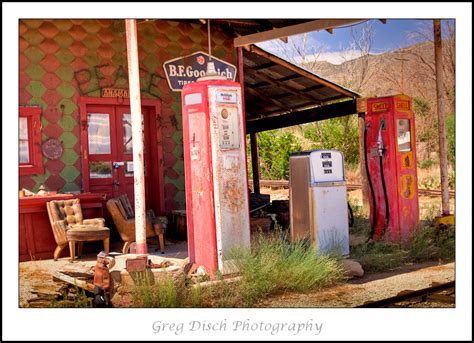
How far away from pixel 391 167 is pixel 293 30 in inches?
108

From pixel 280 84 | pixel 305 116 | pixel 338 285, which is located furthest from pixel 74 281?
pixel 305 116

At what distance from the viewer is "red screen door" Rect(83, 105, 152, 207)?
10.6 metres

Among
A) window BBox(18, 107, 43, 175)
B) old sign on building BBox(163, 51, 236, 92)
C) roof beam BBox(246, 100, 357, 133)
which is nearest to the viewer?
window BBox(18, 107, 43, 175)

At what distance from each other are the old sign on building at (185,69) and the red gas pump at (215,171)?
11.1 feet

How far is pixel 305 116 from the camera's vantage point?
14523mm

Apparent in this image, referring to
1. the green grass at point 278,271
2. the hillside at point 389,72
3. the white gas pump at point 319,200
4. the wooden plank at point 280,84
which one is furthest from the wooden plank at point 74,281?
the hillside at point 389,72

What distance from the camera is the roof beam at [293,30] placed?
8.55 m

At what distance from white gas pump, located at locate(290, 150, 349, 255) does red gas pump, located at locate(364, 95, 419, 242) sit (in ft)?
4.65

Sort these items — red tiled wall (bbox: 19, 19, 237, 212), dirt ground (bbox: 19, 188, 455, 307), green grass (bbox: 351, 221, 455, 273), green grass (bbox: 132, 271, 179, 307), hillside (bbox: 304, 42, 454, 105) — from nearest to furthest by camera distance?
green grass (bbox: 132, 271, 179, 307) < dirt ground (bbox: 19, 188, 455, 307) < green grass (bbox: 351, 221, 455, 273) < red tiled wall (bbox: 19, 19, 237, 212) < hillside (bbox: 304, 42, 454, 105)

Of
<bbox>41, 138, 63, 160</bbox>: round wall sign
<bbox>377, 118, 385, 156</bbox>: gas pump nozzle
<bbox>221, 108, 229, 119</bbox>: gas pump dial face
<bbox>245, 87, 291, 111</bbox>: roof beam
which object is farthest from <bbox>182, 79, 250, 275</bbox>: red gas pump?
<bbox>245, 87, 291, 111</bbox>: roof beam

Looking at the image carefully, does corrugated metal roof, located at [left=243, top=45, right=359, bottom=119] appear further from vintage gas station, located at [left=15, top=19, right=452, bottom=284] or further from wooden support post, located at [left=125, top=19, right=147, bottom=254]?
wooden support post, located at [left=125, top=19, right=147, bottom=254]

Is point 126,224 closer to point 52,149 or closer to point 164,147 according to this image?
point 52,149

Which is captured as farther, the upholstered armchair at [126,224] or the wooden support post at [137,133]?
the upholstered armchair at [126,224]

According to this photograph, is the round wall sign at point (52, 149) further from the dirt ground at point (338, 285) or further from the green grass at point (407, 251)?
the green grass at point (407, 251)
